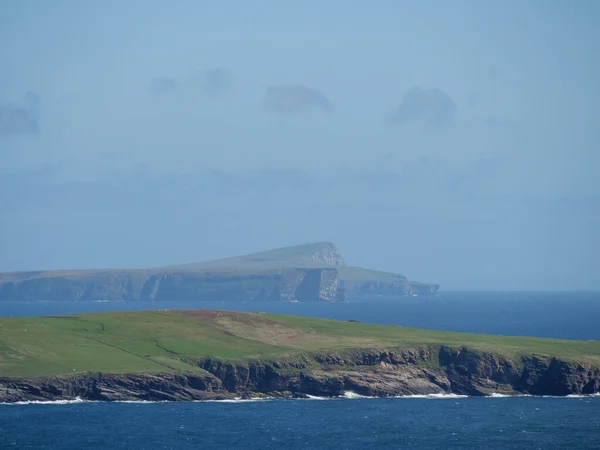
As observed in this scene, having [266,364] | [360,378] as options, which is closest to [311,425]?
[266,364]

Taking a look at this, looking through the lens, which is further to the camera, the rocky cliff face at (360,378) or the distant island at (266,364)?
the rocky cliff face at (360,378)

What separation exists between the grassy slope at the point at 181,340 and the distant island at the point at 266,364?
21 cm

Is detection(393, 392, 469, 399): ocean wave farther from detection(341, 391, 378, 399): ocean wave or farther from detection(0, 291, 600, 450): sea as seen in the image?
detection(341, 391, 378, 399): ocean wave

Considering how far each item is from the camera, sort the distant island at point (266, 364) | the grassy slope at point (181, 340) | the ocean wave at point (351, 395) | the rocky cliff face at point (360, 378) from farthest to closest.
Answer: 1. the ocean wave at point (351, 395)
2. the grassy slope at point (181, 340)
3. the rocky cliff face at point (360, 378)
4. the distant island at point (266, 364)

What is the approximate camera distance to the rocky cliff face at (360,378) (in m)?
121

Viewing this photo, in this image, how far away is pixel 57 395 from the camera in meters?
118

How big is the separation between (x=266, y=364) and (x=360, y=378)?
1098cm

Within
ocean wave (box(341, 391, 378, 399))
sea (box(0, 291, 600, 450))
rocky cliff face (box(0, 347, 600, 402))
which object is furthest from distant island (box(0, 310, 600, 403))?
sea (box(0, 291, 600, 450))

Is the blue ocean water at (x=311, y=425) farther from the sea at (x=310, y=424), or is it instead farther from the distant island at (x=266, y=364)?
the distant island at (x=266, y=364)

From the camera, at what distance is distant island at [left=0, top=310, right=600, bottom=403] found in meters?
120

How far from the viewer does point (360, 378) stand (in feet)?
421

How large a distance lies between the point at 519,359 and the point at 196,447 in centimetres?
5401

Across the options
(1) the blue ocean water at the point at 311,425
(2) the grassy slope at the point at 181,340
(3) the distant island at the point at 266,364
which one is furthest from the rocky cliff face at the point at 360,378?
(1) the blue ocean water at the point at 311,425

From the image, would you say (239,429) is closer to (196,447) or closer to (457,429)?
(196,447)
